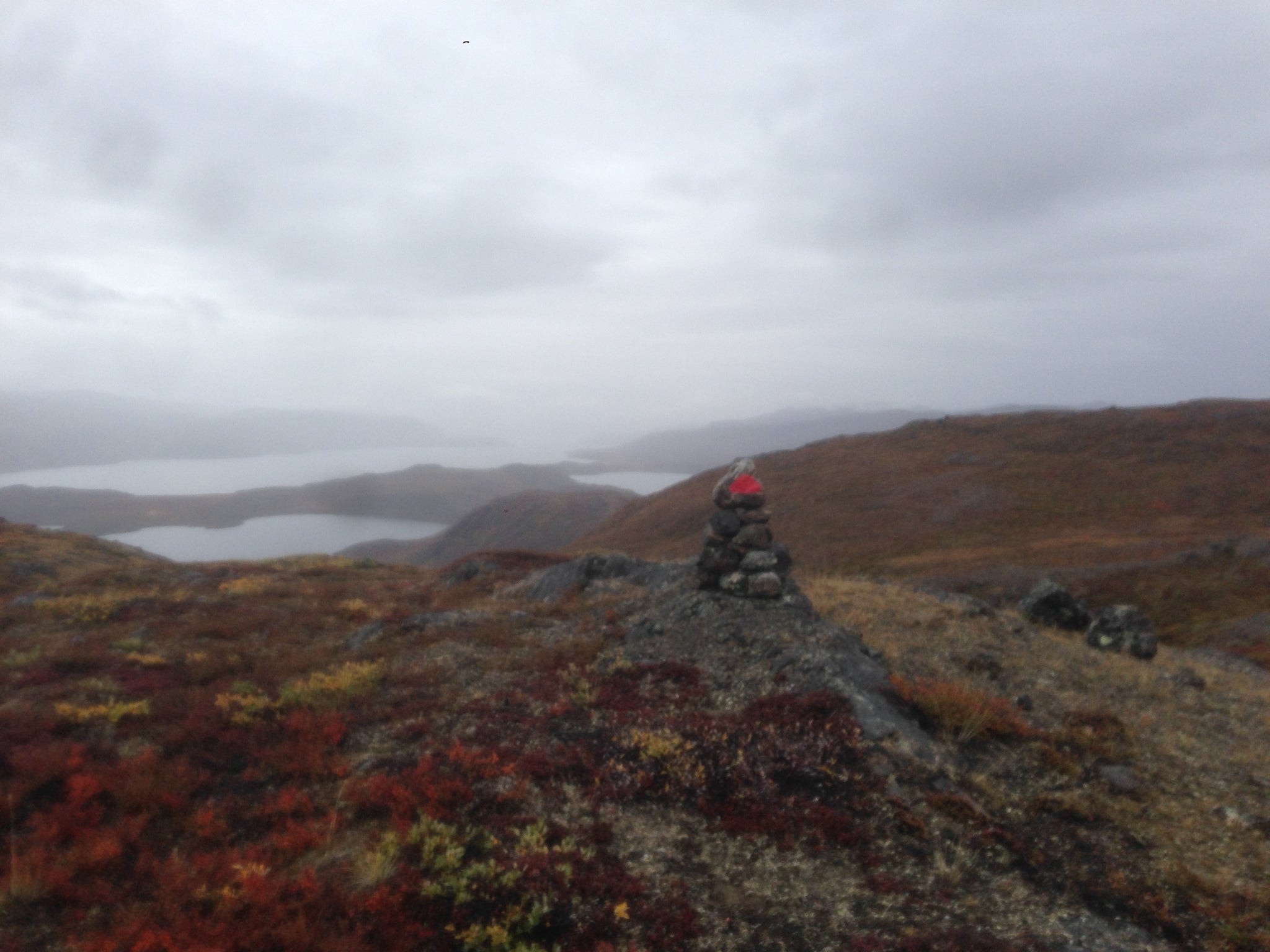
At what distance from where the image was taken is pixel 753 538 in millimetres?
16672

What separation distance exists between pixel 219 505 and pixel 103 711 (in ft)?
612

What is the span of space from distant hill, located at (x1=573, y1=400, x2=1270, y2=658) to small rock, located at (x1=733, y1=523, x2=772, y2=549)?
2580 centimetres

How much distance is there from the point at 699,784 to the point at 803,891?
210cm

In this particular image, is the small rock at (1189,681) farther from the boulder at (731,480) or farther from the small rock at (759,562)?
the boulder at (731,480)

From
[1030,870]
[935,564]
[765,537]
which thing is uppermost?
[765,537]

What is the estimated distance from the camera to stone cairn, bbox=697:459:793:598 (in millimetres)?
16297


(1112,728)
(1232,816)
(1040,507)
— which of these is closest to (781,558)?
(1112,728)

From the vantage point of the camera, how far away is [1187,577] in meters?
36.0

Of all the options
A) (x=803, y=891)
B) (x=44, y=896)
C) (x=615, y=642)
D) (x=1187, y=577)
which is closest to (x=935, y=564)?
(x=1187, y=577)

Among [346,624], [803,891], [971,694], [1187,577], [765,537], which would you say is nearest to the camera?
[803,891]

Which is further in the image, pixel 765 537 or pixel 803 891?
pixel 765 537

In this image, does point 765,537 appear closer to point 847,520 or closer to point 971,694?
point 971,694

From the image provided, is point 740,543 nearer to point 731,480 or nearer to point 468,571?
point 731,480

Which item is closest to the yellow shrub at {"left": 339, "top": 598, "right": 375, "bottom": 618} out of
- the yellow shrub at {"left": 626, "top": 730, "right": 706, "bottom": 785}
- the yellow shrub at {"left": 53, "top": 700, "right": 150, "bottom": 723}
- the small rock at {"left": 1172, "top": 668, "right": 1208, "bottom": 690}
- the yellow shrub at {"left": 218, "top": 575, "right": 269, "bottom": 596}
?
the yellow shrub at {"left": 218, "top": 575, "right": 269, "bottom": 596}
